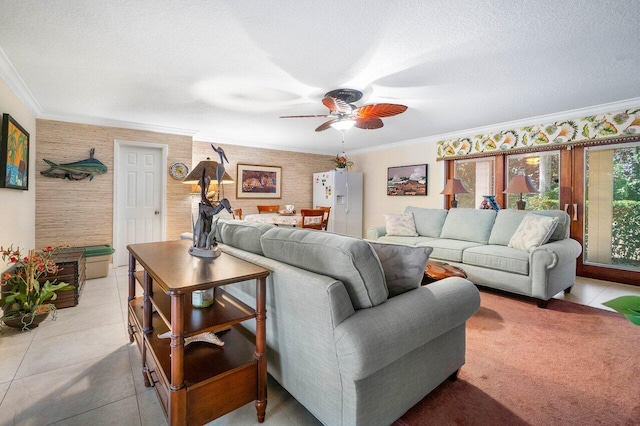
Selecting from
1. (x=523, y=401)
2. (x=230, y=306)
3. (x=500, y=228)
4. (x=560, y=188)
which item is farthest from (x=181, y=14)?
(x=560, y=188)

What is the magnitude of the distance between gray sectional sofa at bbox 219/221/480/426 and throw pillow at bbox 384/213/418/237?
9.83ft

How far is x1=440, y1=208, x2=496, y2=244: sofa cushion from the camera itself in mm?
3947

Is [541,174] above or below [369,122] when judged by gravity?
below

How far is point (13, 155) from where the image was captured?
2.86 metres

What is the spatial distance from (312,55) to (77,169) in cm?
384

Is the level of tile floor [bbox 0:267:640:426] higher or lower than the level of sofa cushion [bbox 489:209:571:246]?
lower

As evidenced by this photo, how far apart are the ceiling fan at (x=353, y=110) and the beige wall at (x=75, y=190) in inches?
127

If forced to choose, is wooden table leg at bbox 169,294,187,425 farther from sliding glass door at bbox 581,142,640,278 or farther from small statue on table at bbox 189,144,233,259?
sliding glass door at bbox 581,142,640,278

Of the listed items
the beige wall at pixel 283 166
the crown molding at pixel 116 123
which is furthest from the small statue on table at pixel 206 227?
the beige wall at pixel 283 166

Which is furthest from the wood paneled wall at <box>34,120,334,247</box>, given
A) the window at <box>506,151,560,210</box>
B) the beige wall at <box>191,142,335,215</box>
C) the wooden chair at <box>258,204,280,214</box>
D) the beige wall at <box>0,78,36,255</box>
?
the window at <box>506,151,560,210</box>

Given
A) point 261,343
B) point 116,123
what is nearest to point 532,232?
point 261,343

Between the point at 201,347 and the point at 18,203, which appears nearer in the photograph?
the point at 201,347

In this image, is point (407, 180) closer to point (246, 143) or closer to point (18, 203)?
point (246, 143)

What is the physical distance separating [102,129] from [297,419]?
4858 millimetres
